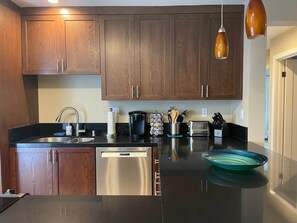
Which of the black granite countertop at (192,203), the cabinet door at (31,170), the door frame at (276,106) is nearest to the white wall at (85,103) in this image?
the cabinet door at (31,170)

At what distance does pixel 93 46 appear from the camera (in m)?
2.72

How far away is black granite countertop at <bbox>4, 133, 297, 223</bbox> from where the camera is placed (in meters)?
0.85

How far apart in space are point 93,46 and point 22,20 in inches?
36.0

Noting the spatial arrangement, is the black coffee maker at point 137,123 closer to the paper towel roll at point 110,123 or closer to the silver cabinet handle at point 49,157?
the paper towel roll at point 110,123

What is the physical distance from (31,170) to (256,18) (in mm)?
2609

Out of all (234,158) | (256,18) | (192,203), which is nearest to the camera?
(192,203)

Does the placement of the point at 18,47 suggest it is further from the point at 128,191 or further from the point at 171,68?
the point at 128,191

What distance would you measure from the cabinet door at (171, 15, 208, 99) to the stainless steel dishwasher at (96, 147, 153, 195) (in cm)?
86

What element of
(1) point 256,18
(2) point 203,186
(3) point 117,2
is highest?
(3) point 117,2

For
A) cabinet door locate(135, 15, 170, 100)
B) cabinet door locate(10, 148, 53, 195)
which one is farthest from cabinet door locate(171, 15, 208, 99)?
cabinet door locate(10, 148, 53, 195)

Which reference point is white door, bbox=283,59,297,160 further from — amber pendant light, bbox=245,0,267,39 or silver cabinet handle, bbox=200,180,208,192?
silver cabinet handle, bbox=200,180,208,192

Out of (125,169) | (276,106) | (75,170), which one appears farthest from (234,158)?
(276,106)

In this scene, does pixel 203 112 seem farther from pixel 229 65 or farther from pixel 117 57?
pixel 117 57

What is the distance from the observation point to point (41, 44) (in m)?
2.73
